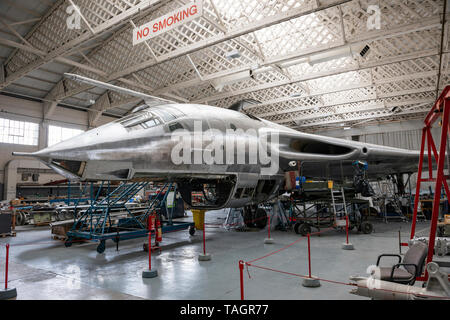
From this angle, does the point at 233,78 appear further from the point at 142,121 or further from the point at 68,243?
the point at 142,121

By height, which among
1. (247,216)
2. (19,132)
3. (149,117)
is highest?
(19,132)

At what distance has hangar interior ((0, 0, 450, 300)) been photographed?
594cm

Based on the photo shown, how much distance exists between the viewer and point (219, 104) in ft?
95.7

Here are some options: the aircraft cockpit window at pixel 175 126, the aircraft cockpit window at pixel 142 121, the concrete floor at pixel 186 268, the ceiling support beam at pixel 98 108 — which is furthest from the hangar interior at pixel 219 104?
the aircraft cockpit window at pixel 175 126

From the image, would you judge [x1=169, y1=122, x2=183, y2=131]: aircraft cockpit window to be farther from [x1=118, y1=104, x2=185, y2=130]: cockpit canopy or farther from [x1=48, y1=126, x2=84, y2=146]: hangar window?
[x1=48, y1=126, x2=84, y2=146]: hangar window

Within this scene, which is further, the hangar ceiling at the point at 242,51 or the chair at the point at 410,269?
the hangar ceiling at the point at 242,51

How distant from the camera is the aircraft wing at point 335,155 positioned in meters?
9.71

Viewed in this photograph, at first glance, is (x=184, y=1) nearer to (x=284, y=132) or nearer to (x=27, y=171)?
(x=284, y=132)

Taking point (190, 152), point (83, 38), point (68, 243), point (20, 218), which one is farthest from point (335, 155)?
point (20, 218)

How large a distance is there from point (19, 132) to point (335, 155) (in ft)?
82.7

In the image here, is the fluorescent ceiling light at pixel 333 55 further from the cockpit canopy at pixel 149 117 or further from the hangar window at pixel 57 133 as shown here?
the hangar window at pixel 57 133

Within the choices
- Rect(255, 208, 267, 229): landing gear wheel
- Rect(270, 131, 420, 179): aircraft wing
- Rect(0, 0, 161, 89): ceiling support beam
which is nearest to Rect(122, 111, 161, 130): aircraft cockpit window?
Rect(270, 131, 420, 179): aircraft wing

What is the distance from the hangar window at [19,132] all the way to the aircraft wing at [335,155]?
23705 millimetres

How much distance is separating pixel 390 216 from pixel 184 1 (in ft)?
50.7
